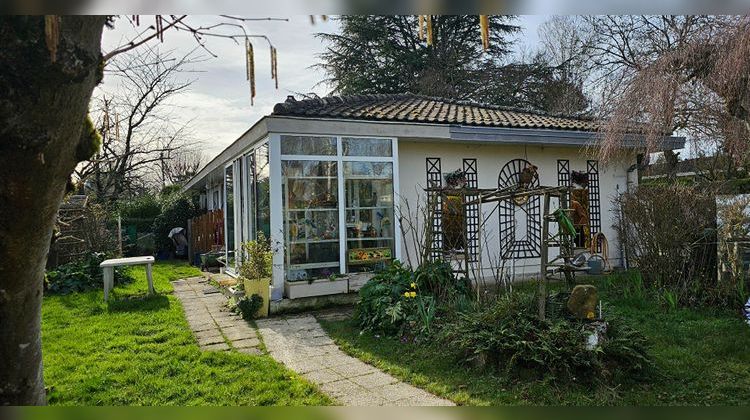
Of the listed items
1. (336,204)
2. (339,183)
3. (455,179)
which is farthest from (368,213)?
(455,179)

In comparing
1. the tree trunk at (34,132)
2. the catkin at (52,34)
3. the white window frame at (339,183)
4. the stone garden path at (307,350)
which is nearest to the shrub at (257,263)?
the white window frame at (339,183)

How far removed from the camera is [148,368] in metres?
4.77

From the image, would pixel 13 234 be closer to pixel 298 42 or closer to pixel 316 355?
pixel 298 42

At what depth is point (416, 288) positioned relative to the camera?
638cm

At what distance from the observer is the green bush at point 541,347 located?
13.5 feet

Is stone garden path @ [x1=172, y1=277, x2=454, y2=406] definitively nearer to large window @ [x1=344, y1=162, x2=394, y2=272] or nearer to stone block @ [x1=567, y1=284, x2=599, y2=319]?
large window @ [x1=344, y1=162, x2=394, y2=272]

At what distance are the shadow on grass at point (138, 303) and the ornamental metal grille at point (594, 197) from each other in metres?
8.81

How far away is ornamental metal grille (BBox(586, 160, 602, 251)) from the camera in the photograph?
10.9 meters

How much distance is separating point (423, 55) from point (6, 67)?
796 inches

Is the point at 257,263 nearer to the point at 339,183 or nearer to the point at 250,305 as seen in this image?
the point at 250,305

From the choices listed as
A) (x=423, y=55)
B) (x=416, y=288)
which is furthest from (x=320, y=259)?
(x=423, y=55)

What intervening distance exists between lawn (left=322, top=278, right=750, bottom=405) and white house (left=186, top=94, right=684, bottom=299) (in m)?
1.94

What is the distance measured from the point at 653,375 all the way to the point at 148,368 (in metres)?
4.62

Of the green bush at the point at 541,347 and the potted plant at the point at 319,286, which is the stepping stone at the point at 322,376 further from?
the potted plant at the point at 319,286
